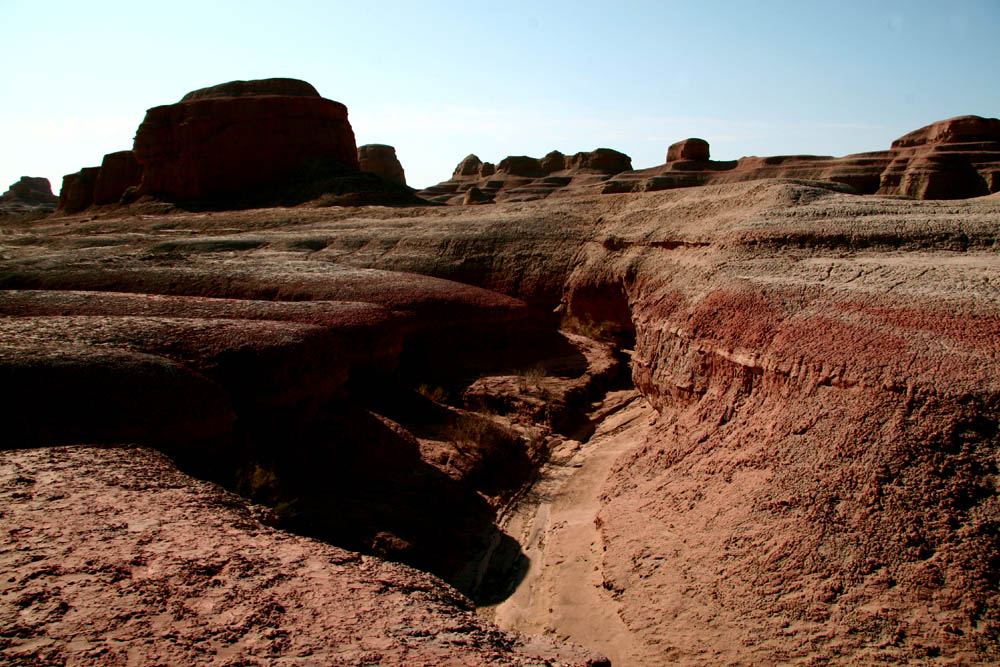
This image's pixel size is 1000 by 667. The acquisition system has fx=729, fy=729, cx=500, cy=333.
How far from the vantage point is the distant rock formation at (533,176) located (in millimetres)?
38656

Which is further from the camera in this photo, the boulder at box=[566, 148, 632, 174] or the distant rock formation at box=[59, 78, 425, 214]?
the boulder at box=[566, 148, 632, 174]

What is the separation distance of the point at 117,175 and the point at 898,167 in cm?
2925

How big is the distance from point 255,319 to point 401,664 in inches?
216

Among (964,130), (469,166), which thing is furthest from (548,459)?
(469,166)

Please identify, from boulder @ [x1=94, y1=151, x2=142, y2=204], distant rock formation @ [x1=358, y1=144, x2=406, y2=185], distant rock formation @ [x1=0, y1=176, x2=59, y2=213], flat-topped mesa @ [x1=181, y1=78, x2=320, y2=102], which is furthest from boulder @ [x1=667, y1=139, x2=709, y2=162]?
distant rock formation @ [x1=0, y1=176, x2=59, y2=213]

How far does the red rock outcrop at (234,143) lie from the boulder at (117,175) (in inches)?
163

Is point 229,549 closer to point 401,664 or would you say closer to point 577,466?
point 401,664

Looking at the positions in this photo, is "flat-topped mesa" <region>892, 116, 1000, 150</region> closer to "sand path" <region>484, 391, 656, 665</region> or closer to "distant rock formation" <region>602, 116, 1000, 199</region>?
"distant rock formation" <region>602, 116, 1000, 199</region>

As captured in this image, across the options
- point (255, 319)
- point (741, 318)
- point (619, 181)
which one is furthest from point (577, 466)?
point (619, 181)

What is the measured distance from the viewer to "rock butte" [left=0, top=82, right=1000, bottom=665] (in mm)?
2898

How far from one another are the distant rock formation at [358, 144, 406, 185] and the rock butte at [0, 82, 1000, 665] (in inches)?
1119

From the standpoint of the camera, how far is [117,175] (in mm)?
25328

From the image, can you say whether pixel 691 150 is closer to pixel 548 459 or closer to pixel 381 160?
pixel 381 160

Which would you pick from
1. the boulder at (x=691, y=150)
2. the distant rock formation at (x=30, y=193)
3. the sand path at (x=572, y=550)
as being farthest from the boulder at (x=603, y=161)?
the sand path at (x=572, y=550)
